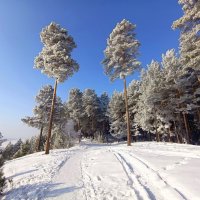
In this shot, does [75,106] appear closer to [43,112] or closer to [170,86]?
[43,112]

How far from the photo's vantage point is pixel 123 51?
2472cm

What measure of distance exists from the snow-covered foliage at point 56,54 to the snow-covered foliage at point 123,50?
5.37 m

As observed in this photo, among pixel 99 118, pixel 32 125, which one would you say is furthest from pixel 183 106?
pixel 99 118

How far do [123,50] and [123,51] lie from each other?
0.48 feet

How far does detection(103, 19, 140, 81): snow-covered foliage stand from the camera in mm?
24078

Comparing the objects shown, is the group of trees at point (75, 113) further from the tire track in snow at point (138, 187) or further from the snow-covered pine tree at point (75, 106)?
the tire track in snow at point (138, 187)

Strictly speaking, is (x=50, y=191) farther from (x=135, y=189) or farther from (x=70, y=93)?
(x=70, y=93)

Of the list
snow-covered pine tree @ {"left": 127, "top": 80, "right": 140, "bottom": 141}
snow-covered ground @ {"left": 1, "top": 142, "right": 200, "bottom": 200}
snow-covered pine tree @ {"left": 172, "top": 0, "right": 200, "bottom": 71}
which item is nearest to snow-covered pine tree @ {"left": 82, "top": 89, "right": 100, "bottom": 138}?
snow-covered pine tree @ {"left": 127, "top": 80, "right": 140, "bottom": 141}

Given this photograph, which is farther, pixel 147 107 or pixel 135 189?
pixel 147 107

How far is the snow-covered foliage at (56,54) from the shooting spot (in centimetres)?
2072

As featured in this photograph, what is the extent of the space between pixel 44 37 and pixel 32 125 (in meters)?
17.0

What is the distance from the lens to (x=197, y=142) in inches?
1465

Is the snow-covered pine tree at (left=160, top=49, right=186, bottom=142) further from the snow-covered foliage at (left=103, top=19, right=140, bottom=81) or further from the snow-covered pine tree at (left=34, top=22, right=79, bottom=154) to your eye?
the snow-covered pine tree at (left=34, top=22, right=79, bottom=154)

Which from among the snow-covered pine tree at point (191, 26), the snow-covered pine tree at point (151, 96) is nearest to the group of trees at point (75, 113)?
the snow-covered pine tree at point (151, 96)
